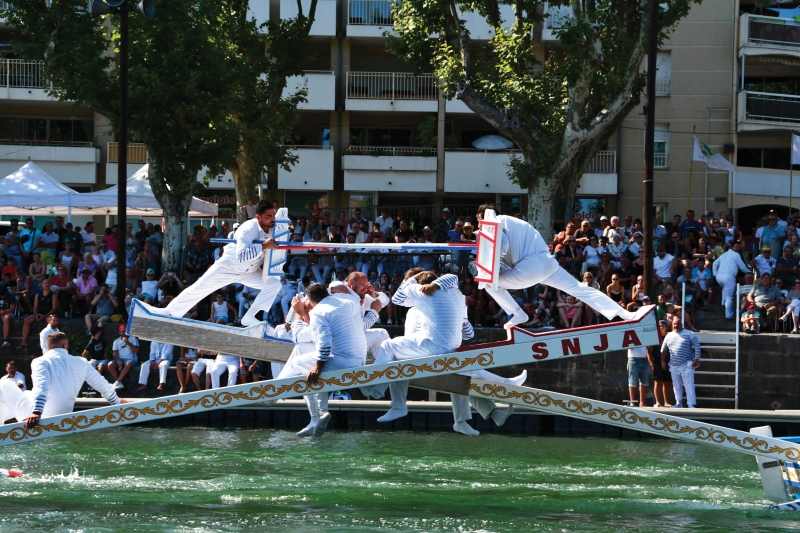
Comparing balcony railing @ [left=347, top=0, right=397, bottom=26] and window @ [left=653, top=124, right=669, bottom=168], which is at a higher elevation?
balcony railing @ [left=347, top=0, right=397, bottom=26]

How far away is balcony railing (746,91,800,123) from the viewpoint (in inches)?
1185

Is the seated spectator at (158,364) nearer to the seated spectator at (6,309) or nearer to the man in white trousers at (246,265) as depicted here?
the seated spectator at (6,309)

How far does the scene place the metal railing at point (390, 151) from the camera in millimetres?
30234

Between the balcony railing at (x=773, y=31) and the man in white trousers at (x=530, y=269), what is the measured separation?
Answer: 69.7 feet

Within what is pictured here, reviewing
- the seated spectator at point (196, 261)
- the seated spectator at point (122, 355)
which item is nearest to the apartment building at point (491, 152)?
the seated spectator at point (196, 261)

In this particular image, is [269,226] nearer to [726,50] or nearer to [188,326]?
[188,326]

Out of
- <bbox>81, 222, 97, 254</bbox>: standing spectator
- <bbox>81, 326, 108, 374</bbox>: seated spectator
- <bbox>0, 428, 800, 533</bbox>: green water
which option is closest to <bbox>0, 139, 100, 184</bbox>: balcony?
<bbox>81, 222, 97, 254</bbox>: standing spectator

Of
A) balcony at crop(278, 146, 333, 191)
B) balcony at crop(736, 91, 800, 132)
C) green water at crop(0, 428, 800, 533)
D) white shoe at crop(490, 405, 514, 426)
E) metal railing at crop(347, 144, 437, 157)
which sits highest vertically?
balcony at crop(736, 91, 800, 132)

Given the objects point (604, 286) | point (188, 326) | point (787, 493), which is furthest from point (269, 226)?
point (604, 286)

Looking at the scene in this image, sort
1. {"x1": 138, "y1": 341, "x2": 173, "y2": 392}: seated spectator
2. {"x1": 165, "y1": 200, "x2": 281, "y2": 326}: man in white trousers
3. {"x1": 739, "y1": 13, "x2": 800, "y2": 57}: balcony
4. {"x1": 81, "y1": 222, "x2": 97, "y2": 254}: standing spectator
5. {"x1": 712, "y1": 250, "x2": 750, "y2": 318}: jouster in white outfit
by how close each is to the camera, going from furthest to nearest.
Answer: {"x1": 739, "y1": 13, "x2": 800, "y2": 57}: balcony < {"x1": 81, "y1": 222, "x2": 97, "y2": 254}: standing spectator < {"x1": 712, "y1": 250, "x2": 750, "y2": 318}: jouster in white outfit < {"x1": 138, "y1": 341, "x2": 173, "y2": 392}: seated spectator < {"x1": 165, "y1": 200, "x2": 281, "y2": 326}: man in white trousers

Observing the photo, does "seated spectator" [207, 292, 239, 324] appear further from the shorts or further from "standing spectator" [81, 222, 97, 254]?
the shorts

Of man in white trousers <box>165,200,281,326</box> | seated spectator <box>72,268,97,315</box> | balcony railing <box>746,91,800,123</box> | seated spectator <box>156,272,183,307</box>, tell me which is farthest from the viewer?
balcony railing <box>746,91,800,123</box>

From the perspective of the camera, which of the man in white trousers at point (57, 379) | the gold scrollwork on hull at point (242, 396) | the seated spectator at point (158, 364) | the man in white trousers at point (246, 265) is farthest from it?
the seated spectator at point (158, 364)

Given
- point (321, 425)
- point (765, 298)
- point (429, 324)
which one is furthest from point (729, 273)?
point (321, 425)
